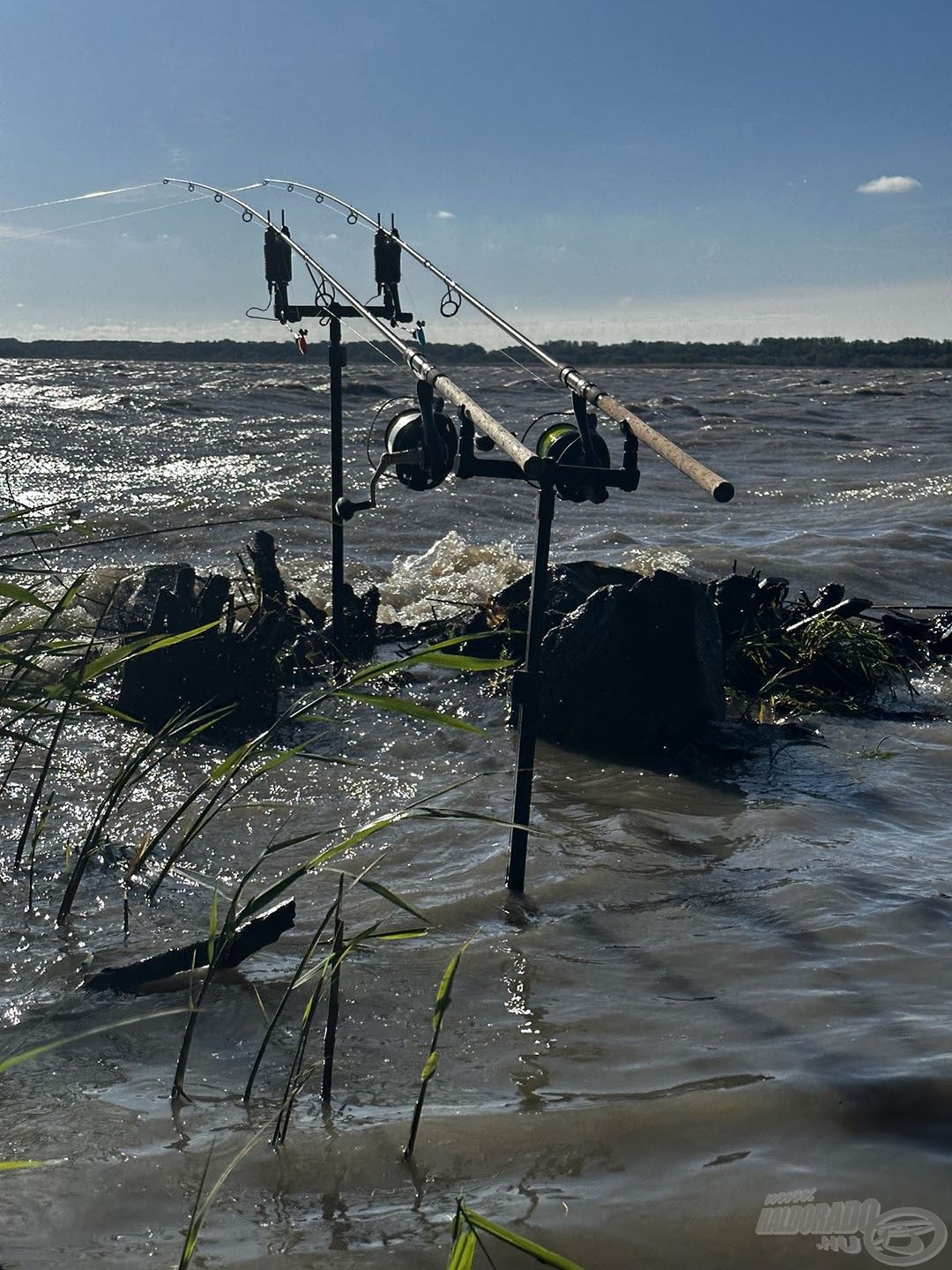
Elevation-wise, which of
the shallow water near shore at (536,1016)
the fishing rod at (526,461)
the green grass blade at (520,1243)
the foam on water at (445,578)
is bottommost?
the shallow water near shore at (536,1016)

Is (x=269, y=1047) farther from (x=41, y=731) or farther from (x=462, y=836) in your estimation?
(x=41, y=731)

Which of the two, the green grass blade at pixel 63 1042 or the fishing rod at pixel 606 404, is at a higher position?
the fishing rod at pixel 606 404

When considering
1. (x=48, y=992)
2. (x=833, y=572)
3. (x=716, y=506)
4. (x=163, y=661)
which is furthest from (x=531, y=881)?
(x=716, y=506)

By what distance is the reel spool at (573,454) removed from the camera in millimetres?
3422

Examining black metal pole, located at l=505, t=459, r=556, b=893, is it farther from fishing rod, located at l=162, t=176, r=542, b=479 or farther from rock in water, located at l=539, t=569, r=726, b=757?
rock in water, located at l=539, t=569, r=726, b=757

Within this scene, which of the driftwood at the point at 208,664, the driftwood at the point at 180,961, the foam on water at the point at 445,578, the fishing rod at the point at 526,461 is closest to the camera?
the driftwood at the point at 180,961

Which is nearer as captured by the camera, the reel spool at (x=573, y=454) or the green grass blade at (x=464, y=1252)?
the green grass blade at (x=464, y=1252)

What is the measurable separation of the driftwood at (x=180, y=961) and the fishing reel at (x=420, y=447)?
1269 mm

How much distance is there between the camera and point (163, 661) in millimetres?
5598

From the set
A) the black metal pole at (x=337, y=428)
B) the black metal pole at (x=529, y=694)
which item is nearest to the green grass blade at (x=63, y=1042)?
the black metal pole at (x=529, y=694)

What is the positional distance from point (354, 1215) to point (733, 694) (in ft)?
14.9

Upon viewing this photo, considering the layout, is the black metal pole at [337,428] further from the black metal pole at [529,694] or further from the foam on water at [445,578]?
the black metal pole at [529,694]

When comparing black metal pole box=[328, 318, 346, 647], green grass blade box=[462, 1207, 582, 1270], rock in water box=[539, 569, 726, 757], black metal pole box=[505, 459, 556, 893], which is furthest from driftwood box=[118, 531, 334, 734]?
green grass blade box=[462, 1207, 582, 1270]

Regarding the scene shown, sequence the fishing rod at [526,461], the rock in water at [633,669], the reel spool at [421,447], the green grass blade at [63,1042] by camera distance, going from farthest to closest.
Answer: the rock in water at [633,669]
the reel spool at [421,447]
the fishing rod at [526,461]
the green grass blade at [63,1042]
